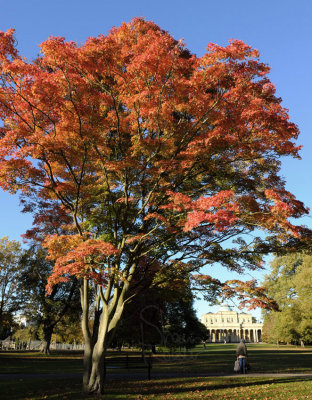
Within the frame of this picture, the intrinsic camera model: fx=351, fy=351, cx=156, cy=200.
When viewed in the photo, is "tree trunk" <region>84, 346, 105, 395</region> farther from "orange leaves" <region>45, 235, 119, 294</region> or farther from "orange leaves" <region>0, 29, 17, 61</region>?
"orange leaves" <region>0, 29, 17, 61</region>

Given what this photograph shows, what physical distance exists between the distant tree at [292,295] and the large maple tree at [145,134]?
21.6m

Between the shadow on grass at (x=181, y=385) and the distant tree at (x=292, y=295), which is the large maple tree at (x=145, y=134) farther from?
the distant tree at (x=292, y=295)

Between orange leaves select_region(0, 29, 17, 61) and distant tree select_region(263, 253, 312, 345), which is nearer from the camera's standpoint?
orange leaves select_region(0, 29, 17, 61)

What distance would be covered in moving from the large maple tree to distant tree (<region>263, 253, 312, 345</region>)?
852 inches

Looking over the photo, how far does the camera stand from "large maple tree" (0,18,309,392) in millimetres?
10234

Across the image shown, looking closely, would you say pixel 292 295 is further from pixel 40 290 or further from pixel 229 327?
pixel 229 327

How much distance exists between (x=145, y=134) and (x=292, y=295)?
2248 inches

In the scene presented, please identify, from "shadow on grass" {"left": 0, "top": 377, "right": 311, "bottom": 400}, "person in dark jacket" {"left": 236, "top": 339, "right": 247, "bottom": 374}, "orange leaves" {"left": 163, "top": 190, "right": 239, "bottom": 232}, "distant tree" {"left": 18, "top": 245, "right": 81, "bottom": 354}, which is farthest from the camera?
"distant tree" {"left": 18, "top": 245, "right": 81, "bottom": 354}

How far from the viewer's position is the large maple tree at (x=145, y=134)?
403 inches

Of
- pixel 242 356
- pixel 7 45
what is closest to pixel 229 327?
pixel 242 356

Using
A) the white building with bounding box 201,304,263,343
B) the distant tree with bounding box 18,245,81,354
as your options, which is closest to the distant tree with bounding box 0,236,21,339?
the distant tree with bounding box 18,245,81,354

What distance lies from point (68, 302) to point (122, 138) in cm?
2327

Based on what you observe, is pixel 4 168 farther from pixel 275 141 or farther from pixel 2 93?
pixel 275 141

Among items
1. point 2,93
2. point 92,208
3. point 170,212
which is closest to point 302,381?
point 170,212
